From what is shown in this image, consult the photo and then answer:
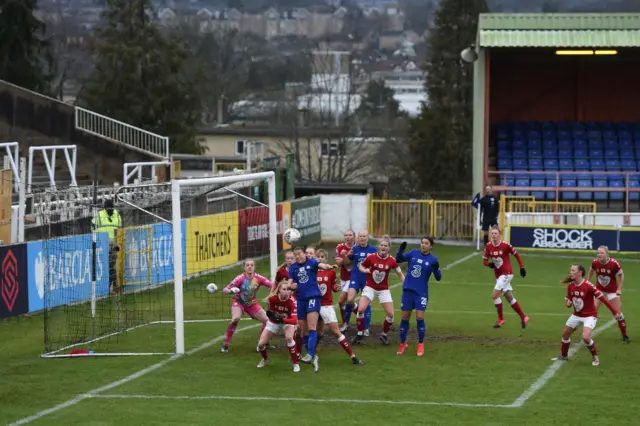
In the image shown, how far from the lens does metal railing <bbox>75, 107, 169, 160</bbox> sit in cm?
5109

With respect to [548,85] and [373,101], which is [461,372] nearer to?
[548,85]

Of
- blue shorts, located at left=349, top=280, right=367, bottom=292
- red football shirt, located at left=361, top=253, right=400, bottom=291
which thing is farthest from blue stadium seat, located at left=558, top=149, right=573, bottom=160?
red football shirt, located at left=361, top=253, right=400, bottom=291

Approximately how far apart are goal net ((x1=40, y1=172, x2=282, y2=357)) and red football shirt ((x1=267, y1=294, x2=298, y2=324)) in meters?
2.47

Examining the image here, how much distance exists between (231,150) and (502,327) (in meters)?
63.3

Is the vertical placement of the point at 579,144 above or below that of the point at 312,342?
above

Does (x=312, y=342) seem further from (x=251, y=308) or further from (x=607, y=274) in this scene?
(x=607, y=274)

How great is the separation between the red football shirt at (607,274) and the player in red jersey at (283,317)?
21.6 ft

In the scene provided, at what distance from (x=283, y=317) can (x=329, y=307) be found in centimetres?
124

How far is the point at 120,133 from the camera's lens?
52.5 meters

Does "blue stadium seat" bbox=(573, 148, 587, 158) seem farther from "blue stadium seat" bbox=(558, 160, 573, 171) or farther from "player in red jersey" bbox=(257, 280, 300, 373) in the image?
"player in red jersey" bbox=(257, 280, 300, 373)

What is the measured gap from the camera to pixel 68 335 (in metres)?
23.7

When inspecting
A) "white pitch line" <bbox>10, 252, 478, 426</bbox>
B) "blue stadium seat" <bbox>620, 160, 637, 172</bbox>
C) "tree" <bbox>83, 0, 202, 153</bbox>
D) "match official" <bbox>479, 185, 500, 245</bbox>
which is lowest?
"white pitch line" <bbox>10, 252, 478, 426</bbox>

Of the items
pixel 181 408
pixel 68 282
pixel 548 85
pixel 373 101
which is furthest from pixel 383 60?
pixel 181 408

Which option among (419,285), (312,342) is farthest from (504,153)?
(312,342)
